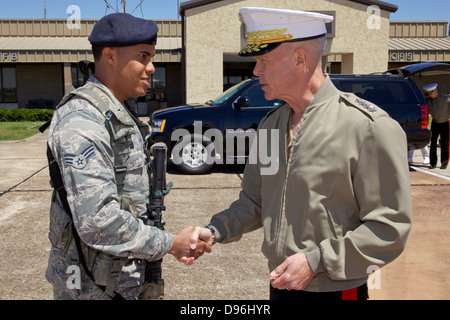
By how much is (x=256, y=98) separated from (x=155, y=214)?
766 cm

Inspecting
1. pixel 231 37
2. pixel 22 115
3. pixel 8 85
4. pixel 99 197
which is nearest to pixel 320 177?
pixel 99 197

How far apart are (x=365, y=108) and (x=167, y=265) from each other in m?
3.43

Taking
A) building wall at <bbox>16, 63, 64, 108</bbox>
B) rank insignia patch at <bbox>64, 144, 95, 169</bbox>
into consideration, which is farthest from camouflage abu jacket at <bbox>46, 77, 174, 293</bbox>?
building wall at <bbox>16, 63, 64, 108</bbox>

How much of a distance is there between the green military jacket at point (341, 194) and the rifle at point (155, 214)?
21.3 inches

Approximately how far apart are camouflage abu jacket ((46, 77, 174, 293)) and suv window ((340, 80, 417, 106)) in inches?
325

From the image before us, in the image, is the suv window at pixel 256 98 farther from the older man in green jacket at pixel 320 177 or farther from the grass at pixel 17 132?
the grass at pixel 17 132

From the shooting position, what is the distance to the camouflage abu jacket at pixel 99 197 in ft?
6.07

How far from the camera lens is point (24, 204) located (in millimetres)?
7086

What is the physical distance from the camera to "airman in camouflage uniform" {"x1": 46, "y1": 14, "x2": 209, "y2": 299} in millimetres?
Result: 1857
